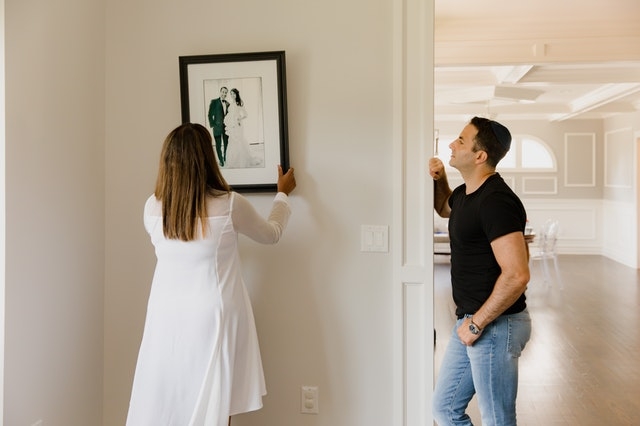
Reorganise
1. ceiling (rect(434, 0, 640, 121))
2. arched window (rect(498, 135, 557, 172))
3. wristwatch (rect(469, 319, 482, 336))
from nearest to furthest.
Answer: wristwatch (rect(469, 319, 482, 336)) < ceiling (rect(434, 0, 640, 121)) < arched window (rect(498, 135, 557, 172))

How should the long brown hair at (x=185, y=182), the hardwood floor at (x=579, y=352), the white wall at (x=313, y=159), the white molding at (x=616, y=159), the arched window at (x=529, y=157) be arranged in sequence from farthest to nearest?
the arched window at (x=529, y=157), the white molding at (x=616, y=159), the hardwood floor at (x=579, y=352), the white wall at (x=313, y=159), the long brown hair at (x=185, y=182)

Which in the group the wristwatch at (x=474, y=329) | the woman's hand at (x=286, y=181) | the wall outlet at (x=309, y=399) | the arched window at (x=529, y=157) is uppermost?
the arched window at (x=529, y=157)

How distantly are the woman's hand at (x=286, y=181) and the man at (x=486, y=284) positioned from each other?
0.68 meters

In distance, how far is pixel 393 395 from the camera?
2521 millimetres

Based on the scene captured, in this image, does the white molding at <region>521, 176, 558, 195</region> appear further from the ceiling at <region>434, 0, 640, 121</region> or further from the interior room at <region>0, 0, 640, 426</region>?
the interior room at <region>0, 0, 640, 426</region>

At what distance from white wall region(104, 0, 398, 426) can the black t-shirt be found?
1.20 feet

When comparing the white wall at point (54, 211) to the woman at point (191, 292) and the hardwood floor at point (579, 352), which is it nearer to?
the woman at point (191, 292)

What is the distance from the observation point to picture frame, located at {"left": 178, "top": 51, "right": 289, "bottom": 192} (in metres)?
2.52

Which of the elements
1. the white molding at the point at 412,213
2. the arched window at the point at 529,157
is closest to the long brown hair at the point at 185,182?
the white molding at the point at 412,213

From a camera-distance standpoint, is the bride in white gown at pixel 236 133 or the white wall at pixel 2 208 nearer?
the white wall at pixel 2 208

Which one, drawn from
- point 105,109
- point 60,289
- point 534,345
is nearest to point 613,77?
point 534,345

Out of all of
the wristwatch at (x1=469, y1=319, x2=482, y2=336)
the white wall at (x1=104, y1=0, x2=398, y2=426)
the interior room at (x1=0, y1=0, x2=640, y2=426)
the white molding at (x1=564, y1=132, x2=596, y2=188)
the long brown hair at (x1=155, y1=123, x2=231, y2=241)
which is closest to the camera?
the long brown hair at (x1=155, y1=123, x2=231, y2=241)

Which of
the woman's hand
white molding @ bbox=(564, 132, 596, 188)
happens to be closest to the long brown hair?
the woman's hand

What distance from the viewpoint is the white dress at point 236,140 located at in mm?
2551
